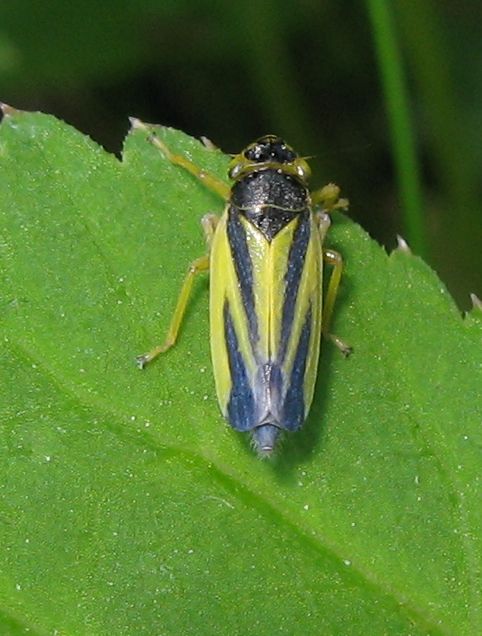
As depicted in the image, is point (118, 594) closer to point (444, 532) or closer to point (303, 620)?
point (303, 620)

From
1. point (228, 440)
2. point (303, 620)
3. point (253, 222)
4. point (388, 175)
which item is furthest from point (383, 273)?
point (388, 175)

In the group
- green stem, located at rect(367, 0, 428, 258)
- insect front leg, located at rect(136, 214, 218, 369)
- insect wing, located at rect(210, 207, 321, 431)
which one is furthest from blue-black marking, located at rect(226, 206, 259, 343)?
green stem, located at rect(367, 0, 428, 258)

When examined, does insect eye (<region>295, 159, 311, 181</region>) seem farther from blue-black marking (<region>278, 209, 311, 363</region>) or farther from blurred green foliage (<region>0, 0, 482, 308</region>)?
blurred green foliage (<region>0, 0, 482, 308</region>)

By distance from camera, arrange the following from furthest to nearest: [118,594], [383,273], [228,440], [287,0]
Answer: [287,0]
[383,273]
[228,440]
[118,594]

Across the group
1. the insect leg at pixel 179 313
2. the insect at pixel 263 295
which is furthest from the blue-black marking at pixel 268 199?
the insect leg at pixel 179 313

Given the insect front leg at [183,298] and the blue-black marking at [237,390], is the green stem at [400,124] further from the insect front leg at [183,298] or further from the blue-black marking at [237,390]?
the blue-black marking at [237,390]

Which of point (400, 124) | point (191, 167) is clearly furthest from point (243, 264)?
point (400, 124)
